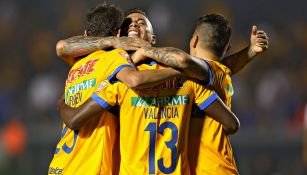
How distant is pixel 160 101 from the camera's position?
4793 mm

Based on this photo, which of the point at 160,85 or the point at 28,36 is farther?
the point at 28,36

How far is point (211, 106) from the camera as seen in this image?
4840mm

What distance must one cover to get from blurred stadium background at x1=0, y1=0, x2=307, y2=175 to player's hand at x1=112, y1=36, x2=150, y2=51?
5.91 meters

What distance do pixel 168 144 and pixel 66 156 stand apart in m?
0.88

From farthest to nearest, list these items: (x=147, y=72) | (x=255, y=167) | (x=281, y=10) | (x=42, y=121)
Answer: (x=281, y=10) → (x=42, y=121) → (x=255, y=167) → (x=147, y=72)

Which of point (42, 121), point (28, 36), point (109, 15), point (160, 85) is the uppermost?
point (109, 15)

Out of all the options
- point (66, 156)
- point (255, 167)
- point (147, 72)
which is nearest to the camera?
point (147, 72)

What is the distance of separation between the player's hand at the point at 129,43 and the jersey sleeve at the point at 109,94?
36 cm

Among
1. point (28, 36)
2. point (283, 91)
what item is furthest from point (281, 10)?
point (28, 36)

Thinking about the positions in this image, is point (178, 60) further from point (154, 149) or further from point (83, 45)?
point (83, 45)

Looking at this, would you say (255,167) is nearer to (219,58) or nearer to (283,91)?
(283,91)

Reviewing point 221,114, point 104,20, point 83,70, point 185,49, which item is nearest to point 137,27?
point 104,20

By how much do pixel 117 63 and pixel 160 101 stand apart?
430 mm

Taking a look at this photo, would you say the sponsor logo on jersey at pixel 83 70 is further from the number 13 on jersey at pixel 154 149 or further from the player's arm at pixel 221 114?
the player's arm at pixel 221 114
